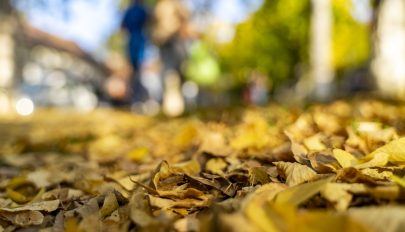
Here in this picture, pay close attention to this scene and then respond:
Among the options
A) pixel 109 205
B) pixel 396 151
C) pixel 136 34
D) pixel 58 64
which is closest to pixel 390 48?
pixel 136 34

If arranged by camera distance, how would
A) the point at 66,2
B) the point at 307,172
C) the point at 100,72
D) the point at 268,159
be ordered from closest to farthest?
the point at 307,172 < the point at 268,159 < the point at 66,2 < the point at 100,72

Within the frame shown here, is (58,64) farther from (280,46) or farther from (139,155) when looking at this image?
(139,155)

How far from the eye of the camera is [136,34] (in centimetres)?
830

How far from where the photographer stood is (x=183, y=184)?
4.73 ft

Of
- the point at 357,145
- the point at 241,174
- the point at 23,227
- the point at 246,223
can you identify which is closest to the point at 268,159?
the point at 241,174

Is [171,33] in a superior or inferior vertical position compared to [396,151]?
superior

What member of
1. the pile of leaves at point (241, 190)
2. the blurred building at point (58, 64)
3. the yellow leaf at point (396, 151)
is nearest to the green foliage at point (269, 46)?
the blurred building at point (58, 64)

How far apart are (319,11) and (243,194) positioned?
42.1 feet

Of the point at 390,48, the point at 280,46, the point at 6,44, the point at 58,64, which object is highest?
the point at 58,64

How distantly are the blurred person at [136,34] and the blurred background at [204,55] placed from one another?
0.01 metres

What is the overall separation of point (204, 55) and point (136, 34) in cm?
587

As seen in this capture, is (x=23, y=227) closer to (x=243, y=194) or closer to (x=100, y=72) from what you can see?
(x=243, y=194)

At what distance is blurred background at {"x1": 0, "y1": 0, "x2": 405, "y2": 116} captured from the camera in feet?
20.2

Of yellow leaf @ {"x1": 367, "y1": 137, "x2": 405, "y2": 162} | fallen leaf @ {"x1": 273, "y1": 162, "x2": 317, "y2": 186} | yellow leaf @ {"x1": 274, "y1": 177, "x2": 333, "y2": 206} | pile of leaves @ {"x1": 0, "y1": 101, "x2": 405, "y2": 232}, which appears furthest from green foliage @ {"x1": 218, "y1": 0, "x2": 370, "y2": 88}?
yellow leaf @ {"x1": 274, "y1": 177, "x2": 333, "y2": 206}
